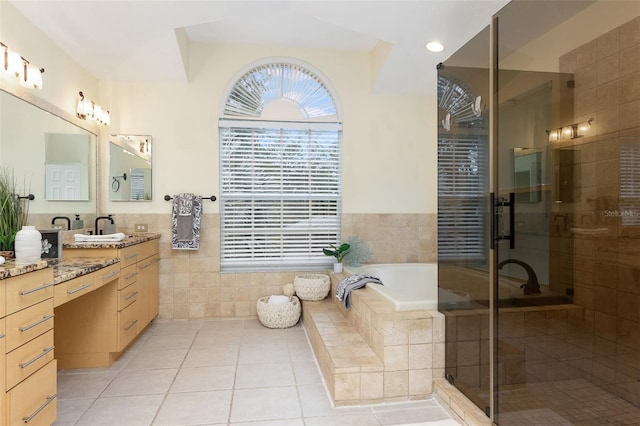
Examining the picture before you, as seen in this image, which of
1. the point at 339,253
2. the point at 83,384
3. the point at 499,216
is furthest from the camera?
the point at 339,253

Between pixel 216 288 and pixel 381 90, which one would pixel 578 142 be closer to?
pixel 381 90


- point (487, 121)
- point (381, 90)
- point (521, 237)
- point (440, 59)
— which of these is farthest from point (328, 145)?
point (521, 237)

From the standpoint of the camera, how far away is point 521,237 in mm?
1741

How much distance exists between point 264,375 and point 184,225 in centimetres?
188

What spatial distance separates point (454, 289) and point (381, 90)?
2.71m

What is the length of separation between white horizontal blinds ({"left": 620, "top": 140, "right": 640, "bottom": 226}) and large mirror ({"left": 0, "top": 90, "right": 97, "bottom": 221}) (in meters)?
3.33

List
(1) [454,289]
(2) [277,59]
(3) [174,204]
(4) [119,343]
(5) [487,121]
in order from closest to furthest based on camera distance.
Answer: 1. (5) [487,121]
2. (1) [454,289]
3. (4) [119,343]
4. (3) [174,204]
5. (2) [277,59]

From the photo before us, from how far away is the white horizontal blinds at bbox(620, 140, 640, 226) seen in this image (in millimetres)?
1265

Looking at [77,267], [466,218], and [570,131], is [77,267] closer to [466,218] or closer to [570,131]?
[466,218]

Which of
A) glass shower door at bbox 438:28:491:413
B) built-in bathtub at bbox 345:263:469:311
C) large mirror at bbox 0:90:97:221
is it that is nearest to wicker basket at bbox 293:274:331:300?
built-in bathtub at bbox 345:263:469:311

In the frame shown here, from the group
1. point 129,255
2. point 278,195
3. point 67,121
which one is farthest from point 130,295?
point 278,195

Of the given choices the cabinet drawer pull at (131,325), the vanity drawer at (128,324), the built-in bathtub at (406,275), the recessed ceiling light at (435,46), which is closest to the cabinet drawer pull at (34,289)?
the vanity drawer at (128,324)

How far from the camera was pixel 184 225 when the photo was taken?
3.77 meters

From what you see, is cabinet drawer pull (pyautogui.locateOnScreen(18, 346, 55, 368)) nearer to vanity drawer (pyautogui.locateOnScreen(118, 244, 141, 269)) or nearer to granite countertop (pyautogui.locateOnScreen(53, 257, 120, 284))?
granite countertop (pyautogui.locateOnScreen(53, 257, 120, 284))
